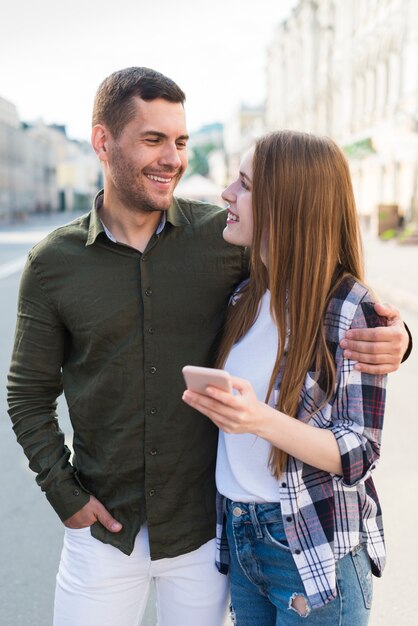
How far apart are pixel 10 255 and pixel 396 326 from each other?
21.8 metres

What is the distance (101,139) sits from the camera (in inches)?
83.0

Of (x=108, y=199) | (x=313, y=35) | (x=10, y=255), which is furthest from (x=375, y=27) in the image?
(x=108, y=199)

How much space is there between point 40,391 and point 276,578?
36.1 inches

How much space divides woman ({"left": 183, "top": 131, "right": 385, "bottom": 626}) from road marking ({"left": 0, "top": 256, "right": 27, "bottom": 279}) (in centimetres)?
1535

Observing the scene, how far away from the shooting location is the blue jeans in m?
1.68

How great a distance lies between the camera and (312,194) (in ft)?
5.58

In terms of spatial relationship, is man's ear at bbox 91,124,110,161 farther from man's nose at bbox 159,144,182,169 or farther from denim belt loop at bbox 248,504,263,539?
denim belt loop at bbox 248,504,263,539

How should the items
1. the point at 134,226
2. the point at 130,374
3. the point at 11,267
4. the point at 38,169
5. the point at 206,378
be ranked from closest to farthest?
the point at 206,378 → the point at 130,374 → the point at 134,226 → the point at 11,267 → the point at 38,169

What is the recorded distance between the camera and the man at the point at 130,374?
77.7 inches

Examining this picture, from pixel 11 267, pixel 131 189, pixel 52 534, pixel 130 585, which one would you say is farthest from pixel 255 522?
pixel 11 267

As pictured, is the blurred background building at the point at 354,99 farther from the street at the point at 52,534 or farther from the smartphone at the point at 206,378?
the smartphone at the point at 206,378

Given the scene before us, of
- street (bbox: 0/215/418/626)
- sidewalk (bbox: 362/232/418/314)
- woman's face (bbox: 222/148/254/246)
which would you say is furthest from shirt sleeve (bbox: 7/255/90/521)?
sidewalk (bbox: 362/232/418/314)

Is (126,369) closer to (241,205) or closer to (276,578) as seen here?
(241,205)

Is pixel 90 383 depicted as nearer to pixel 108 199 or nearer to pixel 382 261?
pixel 108 199
